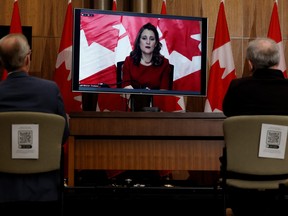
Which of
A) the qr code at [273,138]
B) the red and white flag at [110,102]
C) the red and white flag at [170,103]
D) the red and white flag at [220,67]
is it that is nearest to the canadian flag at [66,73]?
the red and white flag at [110,102]

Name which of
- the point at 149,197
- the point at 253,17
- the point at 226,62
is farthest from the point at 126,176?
the point at 253,17

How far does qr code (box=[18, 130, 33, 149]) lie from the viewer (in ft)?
9.83

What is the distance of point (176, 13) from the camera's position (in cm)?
592

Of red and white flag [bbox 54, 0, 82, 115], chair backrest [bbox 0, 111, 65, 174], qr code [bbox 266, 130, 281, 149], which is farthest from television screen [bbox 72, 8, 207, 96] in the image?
qr code [bbox 266, 130, 281, 149]

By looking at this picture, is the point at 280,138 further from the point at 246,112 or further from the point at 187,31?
the point at 187,31

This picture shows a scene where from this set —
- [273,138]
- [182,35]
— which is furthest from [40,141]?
[182,35]

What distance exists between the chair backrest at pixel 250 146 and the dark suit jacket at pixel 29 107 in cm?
98

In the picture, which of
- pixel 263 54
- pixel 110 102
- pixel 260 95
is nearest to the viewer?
pixel 260 95

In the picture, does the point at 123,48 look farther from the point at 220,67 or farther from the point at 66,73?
the point at 220,67

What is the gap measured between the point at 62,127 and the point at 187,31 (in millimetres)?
2215

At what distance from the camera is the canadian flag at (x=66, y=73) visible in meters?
5.32

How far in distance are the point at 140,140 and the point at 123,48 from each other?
3.15 ft

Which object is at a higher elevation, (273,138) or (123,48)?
(123,48)

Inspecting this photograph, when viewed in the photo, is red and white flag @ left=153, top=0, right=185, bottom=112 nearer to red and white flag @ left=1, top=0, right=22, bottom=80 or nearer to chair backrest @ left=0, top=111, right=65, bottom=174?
red and white flag @ left=1, top=0, right=22, bottom=80
